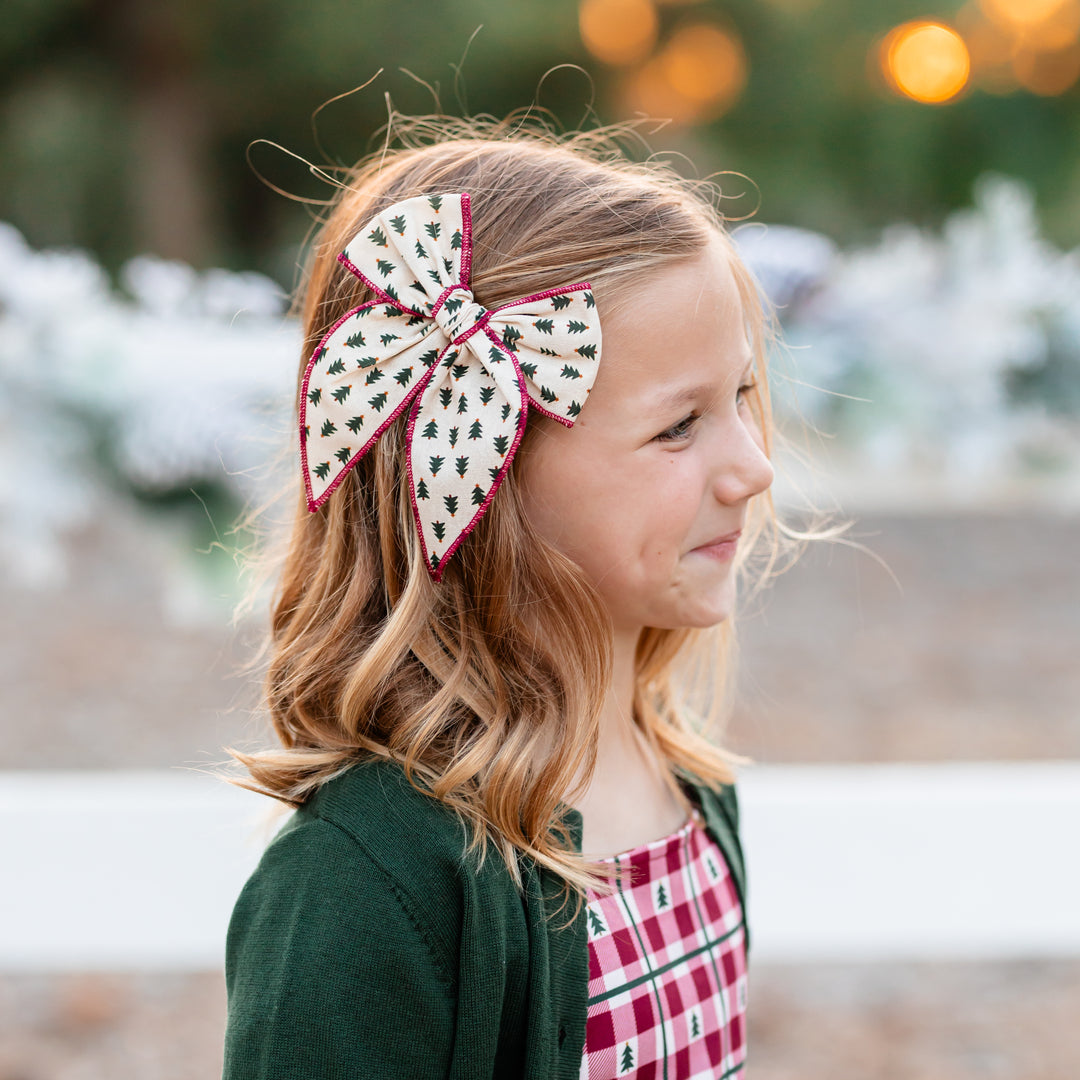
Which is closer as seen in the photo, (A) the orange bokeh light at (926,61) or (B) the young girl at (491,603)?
(B) the young girl at (491,603)

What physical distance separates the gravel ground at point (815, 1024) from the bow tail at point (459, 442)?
140cm

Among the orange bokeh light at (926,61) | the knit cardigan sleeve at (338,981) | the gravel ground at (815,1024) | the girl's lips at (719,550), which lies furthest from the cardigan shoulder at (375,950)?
the gravel ground at (815,1024)

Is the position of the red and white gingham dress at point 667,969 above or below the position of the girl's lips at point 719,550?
below

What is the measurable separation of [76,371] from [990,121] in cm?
110

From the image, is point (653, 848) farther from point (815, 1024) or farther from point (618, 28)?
point (815, 1024)

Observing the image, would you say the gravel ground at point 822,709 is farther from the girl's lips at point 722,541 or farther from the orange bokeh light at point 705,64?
the girl's lips at point 722,541

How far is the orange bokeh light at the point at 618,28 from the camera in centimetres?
121

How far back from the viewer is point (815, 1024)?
184cm

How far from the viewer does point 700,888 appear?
2.56 ft

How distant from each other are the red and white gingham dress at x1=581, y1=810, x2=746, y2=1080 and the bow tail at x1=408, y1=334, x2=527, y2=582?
26 cm

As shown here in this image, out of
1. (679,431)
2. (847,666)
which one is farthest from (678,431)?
(847,666)

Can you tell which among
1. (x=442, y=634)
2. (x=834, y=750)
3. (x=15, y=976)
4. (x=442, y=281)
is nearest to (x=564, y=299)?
(x=442, y=281)

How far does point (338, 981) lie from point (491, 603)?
0.24m

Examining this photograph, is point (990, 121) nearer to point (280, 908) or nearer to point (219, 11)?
point (219, 11)
